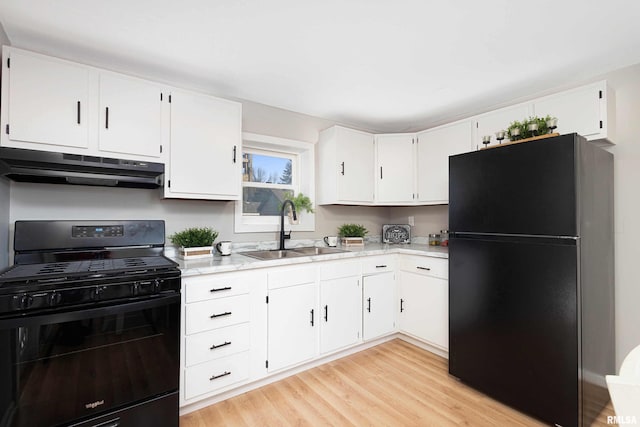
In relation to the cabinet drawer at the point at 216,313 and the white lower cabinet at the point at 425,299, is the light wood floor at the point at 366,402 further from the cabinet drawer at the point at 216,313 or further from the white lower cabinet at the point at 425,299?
the cabinet drawer at the point at 216,313

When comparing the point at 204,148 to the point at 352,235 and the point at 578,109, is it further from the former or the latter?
the point at 578,109

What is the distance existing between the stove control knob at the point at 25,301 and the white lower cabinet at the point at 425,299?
2.63 m

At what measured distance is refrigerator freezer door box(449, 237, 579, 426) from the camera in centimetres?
170

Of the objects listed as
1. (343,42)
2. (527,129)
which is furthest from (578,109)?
(343,42)

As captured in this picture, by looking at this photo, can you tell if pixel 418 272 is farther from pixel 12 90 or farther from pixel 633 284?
pixel 12 90

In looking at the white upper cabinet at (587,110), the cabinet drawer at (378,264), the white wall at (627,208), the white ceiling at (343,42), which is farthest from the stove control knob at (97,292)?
the white wall at (627,208)

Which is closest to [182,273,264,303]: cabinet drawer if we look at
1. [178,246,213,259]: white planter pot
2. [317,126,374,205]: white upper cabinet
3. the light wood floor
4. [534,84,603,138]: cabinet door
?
[178,246,213,259]: white planter pot

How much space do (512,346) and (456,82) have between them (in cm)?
196

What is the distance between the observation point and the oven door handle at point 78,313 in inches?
51.9

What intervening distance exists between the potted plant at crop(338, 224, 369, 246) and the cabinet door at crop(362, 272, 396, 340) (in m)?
0.53

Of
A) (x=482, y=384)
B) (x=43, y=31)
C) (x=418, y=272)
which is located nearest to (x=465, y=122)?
(x=418, y=272)

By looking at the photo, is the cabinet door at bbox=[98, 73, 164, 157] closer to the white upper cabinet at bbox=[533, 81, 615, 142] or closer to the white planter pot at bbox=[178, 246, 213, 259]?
the white planter pot at bbox=[178, 246, 213, 259]

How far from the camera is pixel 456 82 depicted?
94.9 inches

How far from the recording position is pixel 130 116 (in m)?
1.99
